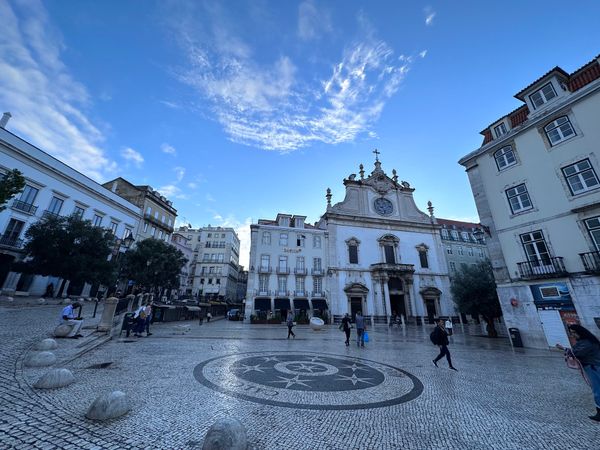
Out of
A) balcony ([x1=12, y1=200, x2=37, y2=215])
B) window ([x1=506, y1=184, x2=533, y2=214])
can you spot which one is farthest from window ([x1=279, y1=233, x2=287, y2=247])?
balcony ([x1=12, y1=200, x2=37, y2=215])

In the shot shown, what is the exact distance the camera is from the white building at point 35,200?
21000mm

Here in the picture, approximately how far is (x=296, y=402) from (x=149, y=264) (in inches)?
1120

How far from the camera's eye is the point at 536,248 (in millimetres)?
14398

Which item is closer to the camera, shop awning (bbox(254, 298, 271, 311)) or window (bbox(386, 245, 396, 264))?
shop awning (bbox(254, 298, 271, 311))

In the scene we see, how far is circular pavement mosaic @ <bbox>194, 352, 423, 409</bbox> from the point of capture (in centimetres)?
530

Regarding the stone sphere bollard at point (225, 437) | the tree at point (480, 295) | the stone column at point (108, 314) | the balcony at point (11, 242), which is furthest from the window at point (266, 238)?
the stone sphere bollard at point (225, 437)

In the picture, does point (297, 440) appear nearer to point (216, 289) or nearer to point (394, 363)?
point (394, 363)

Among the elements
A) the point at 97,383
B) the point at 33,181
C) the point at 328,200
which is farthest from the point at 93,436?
the point at 328,200

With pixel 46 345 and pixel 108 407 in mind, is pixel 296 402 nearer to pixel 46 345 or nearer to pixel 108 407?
pixel 108 407

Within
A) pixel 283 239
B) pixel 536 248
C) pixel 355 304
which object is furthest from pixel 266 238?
pixel 536 248

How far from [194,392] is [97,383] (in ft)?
7.20

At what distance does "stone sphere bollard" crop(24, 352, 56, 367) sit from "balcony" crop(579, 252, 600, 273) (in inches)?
840

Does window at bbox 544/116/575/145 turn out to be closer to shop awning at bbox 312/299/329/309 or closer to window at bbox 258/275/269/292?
shop awning at bbox 312/299/329/309

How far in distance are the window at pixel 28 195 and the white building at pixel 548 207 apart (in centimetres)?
3789
